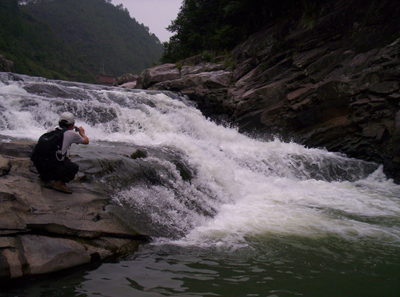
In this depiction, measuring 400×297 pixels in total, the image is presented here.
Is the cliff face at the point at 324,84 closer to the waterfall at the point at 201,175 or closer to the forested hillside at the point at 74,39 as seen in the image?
the waterfall at the point at 201,175

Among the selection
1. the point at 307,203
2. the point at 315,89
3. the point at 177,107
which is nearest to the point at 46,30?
the point at 177,107

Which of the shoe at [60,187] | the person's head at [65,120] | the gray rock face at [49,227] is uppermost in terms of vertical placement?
the person's head at [65,120]

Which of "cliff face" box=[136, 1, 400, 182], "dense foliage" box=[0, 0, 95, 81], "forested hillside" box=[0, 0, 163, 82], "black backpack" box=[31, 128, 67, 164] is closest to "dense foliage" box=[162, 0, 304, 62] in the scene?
"cliff face" box=[136, 1, 400, 182]

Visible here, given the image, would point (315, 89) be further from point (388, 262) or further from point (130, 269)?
point (130, 269)

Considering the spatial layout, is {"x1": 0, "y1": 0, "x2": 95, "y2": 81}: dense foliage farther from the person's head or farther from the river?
the person's head

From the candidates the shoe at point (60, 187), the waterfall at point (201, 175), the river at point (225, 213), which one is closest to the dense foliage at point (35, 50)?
the waterfall at point (201, 175)

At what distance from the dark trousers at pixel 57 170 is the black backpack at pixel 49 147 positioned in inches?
2.5

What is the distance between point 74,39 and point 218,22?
213 feet

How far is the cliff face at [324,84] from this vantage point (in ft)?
30.6

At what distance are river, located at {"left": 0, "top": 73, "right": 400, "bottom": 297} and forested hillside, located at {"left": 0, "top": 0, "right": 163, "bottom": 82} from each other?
19.7 m

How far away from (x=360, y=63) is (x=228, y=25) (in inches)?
398

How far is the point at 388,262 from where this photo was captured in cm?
347

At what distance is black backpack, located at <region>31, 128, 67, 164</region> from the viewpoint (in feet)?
11.8

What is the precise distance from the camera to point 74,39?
240ft
